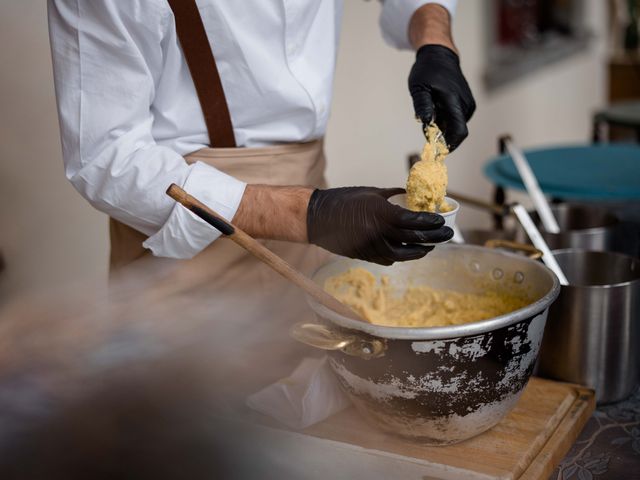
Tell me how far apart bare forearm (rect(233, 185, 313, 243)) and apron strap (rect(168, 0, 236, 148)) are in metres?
0.20

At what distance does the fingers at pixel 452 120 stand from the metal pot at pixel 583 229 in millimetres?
316

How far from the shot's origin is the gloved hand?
1.11m

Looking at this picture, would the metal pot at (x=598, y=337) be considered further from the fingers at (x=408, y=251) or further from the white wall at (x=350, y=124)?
the white wall at (x=350, y=124)

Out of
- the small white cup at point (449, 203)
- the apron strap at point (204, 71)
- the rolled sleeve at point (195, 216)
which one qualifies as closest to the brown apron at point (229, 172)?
the apron strap at point (204, 71)

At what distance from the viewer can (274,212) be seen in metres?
1.27

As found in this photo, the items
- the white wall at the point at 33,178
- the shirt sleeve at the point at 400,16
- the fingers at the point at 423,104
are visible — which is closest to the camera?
the fingers at the point at 423,104

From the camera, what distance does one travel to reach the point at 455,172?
167 inches

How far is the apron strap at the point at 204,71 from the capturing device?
Result: 4.40 ft

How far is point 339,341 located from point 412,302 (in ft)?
1.07

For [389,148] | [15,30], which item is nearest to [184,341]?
[15,30]

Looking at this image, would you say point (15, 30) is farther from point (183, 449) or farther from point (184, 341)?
point (183, 449)

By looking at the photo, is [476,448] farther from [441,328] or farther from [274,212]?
[274,212]

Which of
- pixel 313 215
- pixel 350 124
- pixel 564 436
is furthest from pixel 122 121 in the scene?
pixel 350 124

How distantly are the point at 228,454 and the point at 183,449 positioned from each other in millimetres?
62
